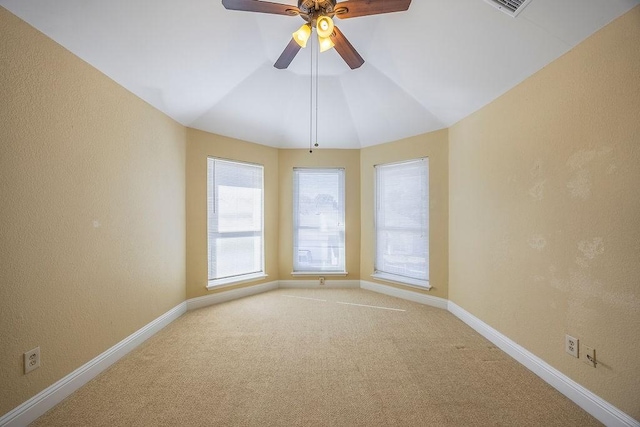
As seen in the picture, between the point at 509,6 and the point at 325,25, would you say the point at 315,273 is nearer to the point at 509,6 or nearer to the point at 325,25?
the point at 325,25

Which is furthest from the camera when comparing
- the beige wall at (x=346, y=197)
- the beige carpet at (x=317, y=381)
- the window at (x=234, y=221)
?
the beige wall at (x=346, y=197)

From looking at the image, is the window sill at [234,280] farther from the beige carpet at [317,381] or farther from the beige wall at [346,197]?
the beige carpet at [317,381]

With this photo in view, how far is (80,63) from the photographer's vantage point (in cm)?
179

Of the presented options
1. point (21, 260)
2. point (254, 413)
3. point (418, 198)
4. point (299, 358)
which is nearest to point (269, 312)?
point (299, 358)

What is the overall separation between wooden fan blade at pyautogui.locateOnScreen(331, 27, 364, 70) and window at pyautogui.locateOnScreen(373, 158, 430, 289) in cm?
Answer: 186

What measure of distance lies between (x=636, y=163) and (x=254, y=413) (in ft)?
8.41

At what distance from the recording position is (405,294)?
139 inches

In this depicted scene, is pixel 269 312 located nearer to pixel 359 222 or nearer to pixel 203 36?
pixel 359 222

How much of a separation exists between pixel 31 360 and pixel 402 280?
354 centimetres

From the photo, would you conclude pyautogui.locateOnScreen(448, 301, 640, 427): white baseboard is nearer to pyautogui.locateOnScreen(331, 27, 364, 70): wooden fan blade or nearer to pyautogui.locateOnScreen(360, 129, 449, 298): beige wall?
pyautogui.locateOnScreen(360, 129, 449, 298): beige wall

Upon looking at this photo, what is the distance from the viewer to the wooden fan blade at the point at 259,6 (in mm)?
1492

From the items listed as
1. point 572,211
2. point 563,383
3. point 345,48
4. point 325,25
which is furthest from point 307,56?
point 563,383

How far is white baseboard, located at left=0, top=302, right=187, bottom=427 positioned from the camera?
1.40 metres

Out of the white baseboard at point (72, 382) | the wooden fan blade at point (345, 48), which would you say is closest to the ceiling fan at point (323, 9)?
the wooden fan blade at point (345, 48)
